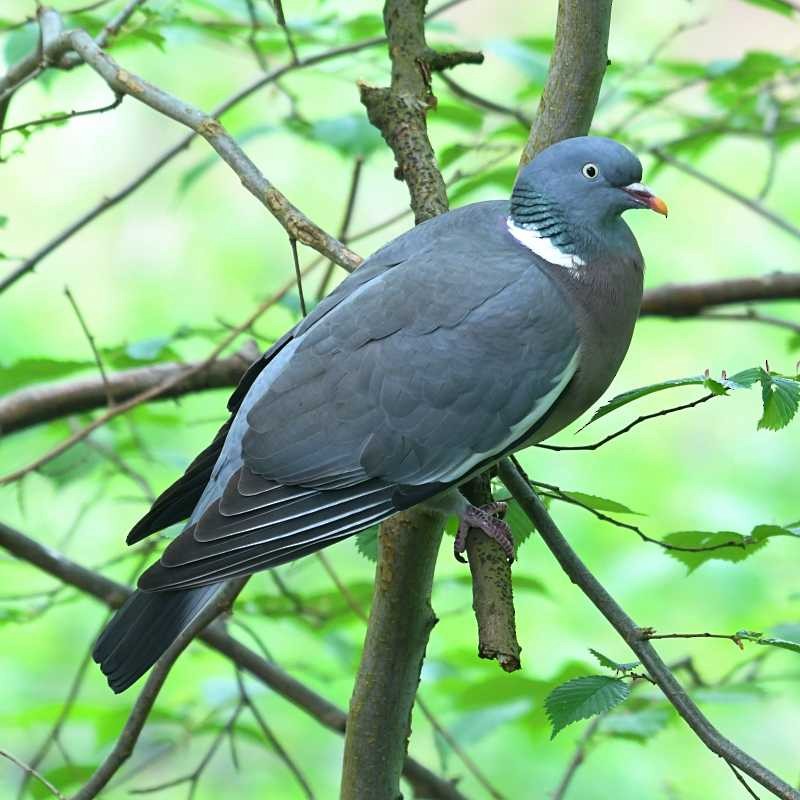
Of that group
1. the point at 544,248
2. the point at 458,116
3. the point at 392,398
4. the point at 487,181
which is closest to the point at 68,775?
the point at 392,398

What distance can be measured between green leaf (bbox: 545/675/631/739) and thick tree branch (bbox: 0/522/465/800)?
2.84 ft

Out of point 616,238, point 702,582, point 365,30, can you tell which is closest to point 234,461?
point 616,238

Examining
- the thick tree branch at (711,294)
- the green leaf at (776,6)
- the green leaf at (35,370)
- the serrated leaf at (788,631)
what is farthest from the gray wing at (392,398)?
the thick tree branch at (711,294)

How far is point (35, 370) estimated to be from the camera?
2568 millimetres

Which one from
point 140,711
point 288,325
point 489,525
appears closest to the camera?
point 489,525

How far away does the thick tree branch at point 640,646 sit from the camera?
1583mm

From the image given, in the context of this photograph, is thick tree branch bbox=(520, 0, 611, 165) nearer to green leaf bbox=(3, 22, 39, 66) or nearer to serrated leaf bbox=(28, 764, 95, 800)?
green leaf bbox=(3, 22, 39, 66)

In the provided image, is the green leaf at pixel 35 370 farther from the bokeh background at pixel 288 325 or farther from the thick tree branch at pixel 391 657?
the thick tree branch at pixel 391 657

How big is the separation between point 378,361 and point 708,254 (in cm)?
430

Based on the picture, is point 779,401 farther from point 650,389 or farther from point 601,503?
point 601,503

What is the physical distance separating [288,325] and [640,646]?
4.04m

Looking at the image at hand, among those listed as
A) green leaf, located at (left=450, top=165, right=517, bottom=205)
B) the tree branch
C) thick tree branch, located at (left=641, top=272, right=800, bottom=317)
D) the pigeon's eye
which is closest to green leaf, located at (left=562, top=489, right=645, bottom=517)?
the pigeon's eye

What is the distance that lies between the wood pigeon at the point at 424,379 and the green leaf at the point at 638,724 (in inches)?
24.4

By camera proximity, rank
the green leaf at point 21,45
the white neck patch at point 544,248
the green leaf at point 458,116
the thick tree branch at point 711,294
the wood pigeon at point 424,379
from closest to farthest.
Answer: the wood pigeon at point 424,379 < the white neck patch at point 544,248 < the green leaf at point 21,45 < the green leaf at point 458,116 < the thick tree branch at point 711,294
